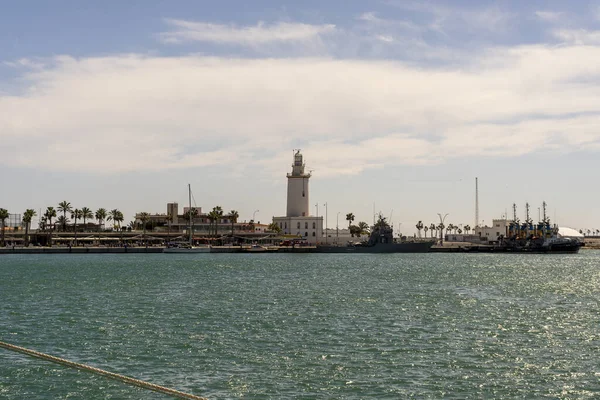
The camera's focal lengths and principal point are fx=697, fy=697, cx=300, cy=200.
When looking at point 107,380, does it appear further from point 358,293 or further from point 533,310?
point 358,293

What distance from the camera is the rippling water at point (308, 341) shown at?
24.8m

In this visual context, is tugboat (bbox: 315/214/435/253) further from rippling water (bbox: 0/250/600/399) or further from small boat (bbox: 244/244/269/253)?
rippling water (bbox: 0/250/600/399)

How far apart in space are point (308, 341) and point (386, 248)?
140 meters

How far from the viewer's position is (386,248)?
17262 cm

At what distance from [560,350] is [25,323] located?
29.7 m

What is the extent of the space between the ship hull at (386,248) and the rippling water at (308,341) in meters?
106

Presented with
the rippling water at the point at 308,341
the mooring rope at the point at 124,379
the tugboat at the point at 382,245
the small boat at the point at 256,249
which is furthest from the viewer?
the small boat at the point at 256,249

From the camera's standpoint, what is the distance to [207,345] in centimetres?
3294

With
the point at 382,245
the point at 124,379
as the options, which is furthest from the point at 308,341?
the point at 382,245

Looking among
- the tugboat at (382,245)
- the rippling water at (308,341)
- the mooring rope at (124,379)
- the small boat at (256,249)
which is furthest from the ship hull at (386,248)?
the mooring rope at (124,379)

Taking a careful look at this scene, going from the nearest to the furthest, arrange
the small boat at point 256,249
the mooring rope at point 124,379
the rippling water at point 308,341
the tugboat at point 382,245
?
the mooring rope at point 124,379, the rippling water at point 308,341, the tugboat at point 382,245, the small boat at point 256,249

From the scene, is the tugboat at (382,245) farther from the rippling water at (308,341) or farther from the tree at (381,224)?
the rippling water at (308,341)

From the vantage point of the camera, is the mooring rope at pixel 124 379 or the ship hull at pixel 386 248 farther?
the ship hull at pixel 386 248

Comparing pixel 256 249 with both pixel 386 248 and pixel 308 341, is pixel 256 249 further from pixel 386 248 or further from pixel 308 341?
pixel 308 341
